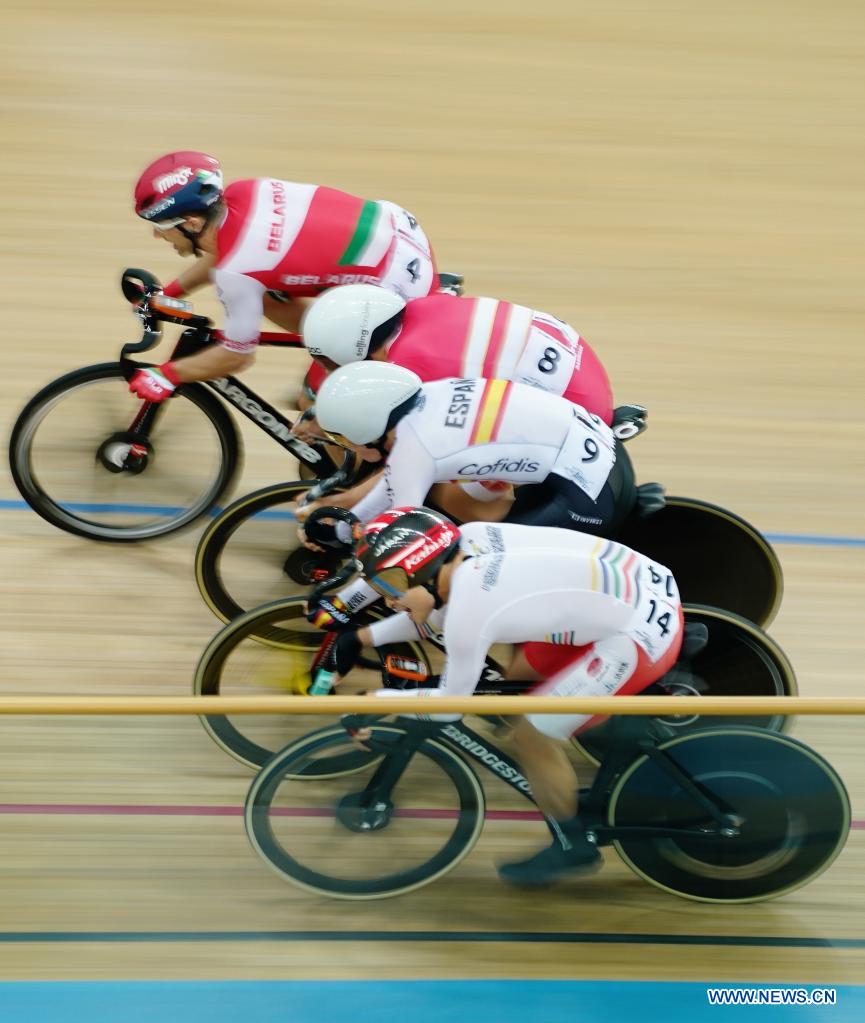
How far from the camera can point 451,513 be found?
3.38 meters

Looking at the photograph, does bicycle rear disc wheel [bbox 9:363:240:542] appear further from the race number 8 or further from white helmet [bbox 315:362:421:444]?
the race number 8

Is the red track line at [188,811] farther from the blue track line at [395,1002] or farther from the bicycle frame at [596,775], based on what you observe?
the blue track line at [395,1002]

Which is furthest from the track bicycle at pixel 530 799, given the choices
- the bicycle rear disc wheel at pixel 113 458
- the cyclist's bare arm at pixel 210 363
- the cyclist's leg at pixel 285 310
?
the cyclist's leg at pixel 285 310

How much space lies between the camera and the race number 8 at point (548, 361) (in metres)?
3.34

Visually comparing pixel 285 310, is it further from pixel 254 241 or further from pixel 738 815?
pixel 738 815

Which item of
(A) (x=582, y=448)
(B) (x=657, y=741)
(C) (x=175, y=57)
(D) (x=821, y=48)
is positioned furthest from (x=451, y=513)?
(D) (x=821, y=48)

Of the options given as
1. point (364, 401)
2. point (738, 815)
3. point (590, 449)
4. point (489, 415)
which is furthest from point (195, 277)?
point (738, 815)

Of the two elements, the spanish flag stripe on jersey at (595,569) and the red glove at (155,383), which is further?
the red glove at (155,383)

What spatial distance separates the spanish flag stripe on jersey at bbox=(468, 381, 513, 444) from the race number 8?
0.96 ft

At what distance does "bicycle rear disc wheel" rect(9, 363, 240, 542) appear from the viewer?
3729 millimetres

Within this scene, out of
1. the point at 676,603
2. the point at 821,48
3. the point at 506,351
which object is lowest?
the point at 676,603

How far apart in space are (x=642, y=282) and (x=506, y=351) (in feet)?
7.87

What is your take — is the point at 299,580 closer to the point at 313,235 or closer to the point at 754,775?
the point at 313,235

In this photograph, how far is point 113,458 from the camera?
12.6 ft
